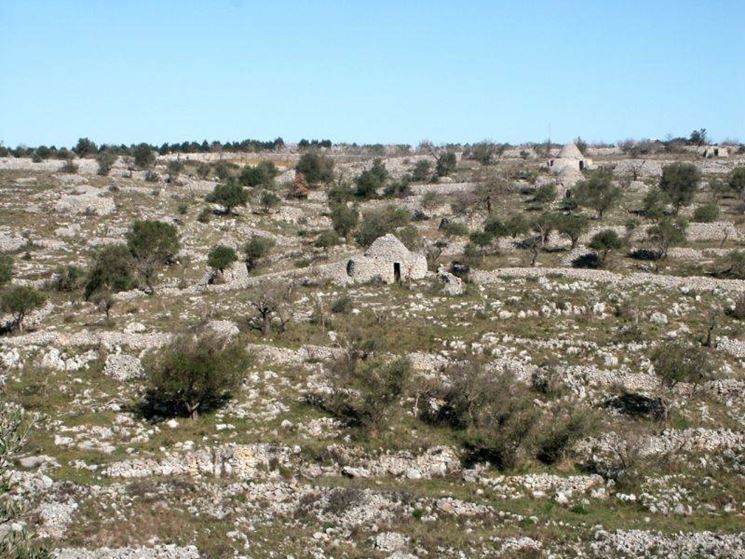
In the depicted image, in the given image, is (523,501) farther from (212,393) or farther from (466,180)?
(466,180)

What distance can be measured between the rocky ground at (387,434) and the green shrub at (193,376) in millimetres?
619

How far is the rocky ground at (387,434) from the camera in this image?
1675 cm

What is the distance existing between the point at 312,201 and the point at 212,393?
48.6 metres

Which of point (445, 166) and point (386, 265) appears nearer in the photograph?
point (386, 265)

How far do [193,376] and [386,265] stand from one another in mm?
16402

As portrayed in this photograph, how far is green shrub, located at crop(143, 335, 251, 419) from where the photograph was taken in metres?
21.8

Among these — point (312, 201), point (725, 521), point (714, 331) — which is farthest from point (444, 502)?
point (312, 201)

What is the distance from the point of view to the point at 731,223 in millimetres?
51688

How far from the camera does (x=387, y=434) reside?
70.5ft

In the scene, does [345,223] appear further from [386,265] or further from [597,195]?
[597,195]

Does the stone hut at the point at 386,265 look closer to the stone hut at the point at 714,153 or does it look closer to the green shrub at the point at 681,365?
the green shrub at the point at 681,365

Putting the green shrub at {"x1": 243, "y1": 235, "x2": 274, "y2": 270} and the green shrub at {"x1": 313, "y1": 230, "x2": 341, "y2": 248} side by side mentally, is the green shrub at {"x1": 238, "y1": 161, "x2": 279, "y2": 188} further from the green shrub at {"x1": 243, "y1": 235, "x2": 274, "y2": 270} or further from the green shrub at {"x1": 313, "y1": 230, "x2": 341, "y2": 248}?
the green shrub at {"x1": 243, "y1": 235, "x2": 274, "y2": 270}

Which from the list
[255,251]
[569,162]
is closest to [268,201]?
[255,251]

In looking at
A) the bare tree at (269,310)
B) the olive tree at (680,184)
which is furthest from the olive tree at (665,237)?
the bare tree at (269,310)
